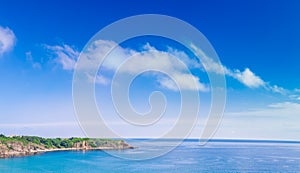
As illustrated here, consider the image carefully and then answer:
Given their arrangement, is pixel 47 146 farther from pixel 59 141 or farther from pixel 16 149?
pixel 16 149

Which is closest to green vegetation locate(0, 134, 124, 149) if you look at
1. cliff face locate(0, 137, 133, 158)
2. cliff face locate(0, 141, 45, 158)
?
cliff face locate(0, 137, 133, 158)

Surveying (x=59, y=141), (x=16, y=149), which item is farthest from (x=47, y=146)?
(x=16, y=149)

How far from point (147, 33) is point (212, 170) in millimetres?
18400

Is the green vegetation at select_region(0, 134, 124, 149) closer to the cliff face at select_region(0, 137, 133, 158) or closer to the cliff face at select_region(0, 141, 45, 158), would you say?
the cliff face at select_region(0, 137, 133, 158)

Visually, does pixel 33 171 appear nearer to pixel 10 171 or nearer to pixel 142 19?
pixel 10 171

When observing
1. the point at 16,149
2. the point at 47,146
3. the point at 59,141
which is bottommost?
the point at 16,149

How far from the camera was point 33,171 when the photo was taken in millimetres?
21000

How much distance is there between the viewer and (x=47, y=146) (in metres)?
41.7

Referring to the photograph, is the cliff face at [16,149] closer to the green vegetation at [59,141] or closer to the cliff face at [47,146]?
the cliff face at [47,146]

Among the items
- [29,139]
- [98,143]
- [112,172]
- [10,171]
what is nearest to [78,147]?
[98,143]

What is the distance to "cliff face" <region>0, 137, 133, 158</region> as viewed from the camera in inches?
1356

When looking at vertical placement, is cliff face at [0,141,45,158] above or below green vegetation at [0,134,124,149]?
below

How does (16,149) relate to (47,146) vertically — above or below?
below

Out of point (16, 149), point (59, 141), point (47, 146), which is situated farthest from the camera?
point (59, 141)
